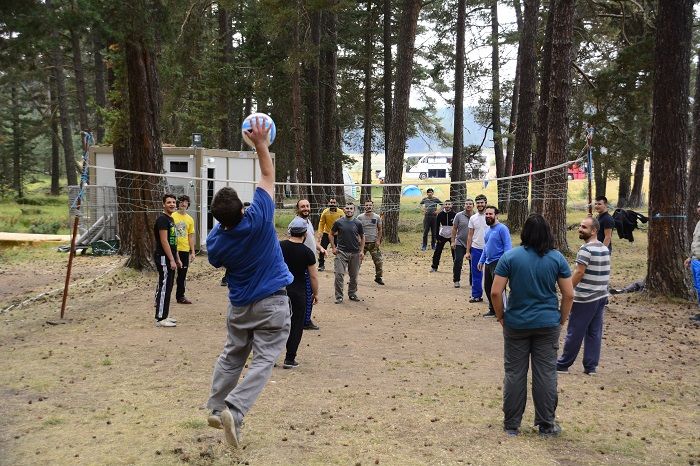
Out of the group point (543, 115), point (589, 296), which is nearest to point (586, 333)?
point (589, 296)

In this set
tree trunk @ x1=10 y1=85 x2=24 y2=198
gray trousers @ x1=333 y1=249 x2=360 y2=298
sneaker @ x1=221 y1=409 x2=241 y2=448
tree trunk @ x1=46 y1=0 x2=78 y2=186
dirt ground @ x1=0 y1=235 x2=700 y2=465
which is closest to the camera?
sneaker @ x1=221 y1=409 x2=241 y2=448

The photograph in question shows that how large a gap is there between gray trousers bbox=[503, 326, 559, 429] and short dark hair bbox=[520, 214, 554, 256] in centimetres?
63

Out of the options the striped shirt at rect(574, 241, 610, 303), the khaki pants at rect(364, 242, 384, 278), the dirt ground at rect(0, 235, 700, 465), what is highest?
the striped shirt at rect(574, 241, 610, 303)

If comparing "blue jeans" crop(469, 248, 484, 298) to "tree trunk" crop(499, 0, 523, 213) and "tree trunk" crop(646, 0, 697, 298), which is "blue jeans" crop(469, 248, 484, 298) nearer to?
"tree trunk" crop(646, 0, 697, 298)

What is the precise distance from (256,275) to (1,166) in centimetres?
4246

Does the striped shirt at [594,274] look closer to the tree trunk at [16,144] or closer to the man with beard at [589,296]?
the man with beard at [589,296]

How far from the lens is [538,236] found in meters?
5.39

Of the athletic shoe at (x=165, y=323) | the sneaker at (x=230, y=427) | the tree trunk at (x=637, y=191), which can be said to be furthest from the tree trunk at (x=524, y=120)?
the sneaker at (x=230, y=427)

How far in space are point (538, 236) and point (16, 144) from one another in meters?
42.3

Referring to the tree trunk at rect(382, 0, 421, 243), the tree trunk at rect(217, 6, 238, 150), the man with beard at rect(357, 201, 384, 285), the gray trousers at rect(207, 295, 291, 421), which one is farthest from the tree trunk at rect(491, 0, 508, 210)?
the gray trousers at rect(207, 295, 291, 421)

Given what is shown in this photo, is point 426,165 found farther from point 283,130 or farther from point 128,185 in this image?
point 128,185

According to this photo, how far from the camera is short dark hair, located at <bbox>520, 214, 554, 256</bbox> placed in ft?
17.7

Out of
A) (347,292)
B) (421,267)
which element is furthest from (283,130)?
→ (347,292)

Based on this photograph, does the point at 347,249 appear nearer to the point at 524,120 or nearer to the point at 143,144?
the point at 143,144
